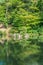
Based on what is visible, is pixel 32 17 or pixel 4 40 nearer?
pixel 4 40

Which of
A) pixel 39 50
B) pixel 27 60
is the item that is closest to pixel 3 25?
pixel 39 50

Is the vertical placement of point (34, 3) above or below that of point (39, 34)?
above

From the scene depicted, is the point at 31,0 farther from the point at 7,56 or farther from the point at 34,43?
the point at 7,56

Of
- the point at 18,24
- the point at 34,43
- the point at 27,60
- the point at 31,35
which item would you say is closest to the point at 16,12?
the point at 18,24

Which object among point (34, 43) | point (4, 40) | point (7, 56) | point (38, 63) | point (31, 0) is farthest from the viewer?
point (31, 0)

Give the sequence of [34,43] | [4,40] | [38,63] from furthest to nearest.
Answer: [4,40] < [34,43] < [38,63]

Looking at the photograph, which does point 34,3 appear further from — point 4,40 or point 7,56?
point 7,56
